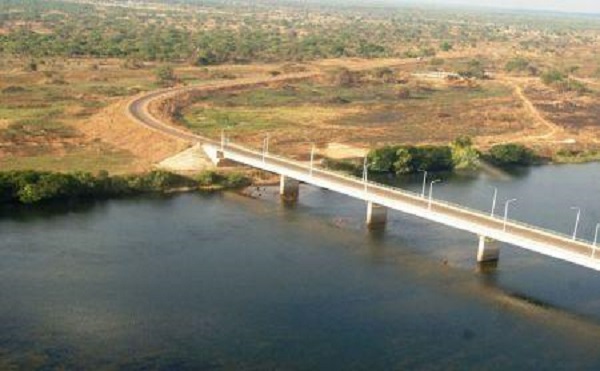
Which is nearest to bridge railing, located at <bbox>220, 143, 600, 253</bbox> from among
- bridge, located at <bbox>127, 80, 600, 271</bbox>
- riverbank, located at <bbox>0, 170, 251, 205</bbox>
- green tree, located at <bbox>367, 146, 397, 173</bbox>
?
bridge, located at <bbox>127, 80, 600, 271</bbox>

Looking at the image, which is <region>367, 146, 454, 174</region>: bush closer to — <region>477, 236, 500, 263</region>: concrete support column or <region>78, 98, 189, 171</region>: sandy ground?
<region>78, 98, 189, 171</region>: sandy ground

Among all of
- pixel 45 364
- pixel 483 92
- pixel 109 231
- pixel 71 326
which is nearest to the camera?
pixel 45 364

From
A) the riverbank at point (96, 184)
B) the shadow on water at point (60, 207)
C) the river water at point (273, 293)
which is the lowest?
the shadow on water at point (60, 207)

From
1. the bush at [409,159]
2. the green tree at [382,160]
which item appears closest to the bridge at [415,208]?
the green tree at [382,160]

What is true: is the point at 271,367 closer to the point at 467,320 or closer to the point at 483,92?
the point at 467,320

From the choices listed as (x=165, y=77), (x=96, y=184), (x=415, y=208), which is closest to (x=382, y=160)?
(x=415, y=208)

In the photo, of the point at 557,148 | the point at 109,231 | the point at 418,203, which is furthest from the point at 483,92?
the point at 109,231

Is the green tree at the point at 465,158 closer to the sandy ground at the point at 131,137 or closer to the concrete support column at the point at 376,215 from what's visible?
the concrete support column at the point at 376,215
